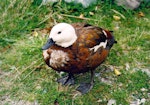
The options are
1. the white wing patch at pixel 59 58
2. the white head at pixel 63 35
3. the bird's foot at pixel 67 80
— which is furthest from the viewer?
the bird's foot at pixel 67 80

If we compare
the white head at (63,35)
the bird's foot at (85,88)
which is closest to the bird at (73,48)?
the white head at (63,35)

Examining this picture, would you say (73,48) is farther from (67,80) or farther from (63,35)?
(67,80)

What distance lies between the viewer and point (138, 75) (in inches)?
180

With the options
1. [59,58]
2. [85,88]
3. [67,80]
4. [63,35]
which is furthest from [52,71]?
[63,35]

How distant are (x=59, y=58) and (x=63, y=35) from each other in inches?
10.5

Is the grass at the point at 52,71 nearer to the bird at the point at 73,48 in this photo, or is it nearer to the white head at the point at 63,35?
the bird at the point at 73,48

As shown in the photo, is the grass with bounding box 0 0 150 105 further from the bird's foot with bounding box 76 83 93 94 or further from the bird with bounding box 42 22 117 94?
the bird with bounding box 42 22 117 94

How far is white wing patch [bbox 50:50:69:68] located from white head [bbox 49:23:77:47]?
95 mm

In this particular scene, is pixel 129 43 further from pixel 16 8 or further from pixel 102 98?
pixel 16 8

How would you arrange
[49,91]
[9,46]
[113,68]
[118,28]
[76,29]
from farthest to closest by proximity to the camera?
[118,28], [9,46], [113,68], [49,91], [76,29]

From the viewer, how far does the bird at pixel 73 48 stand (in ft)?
12.4

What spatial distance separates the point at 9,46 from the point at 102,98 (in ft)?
5.15

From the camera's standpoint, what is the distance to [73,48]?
385 cm

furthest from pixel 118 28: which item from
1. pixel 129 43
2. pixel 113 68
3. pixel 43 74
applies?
pixel 43 74
